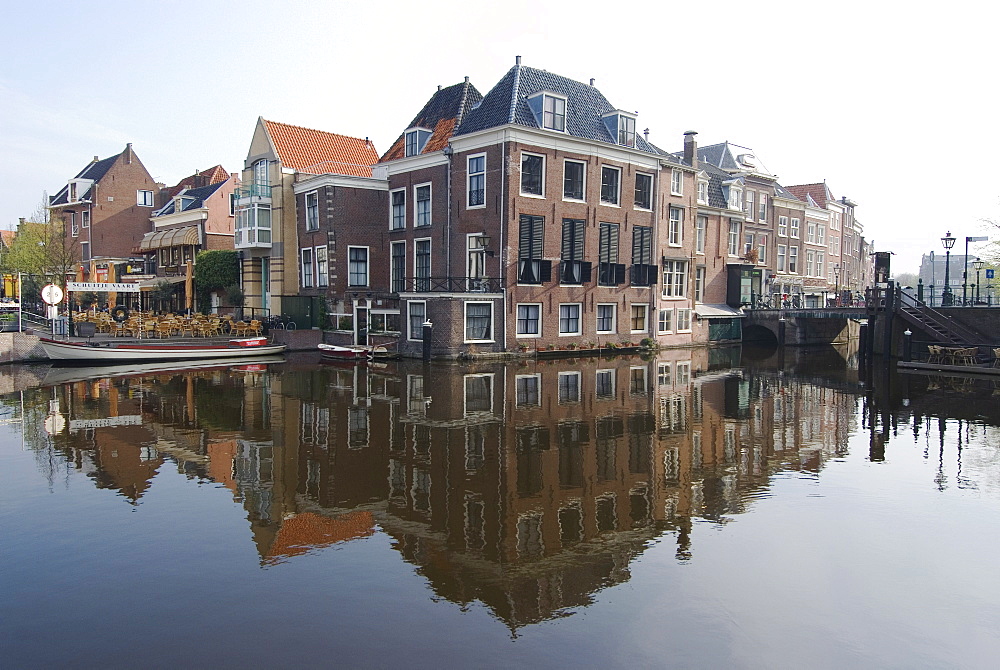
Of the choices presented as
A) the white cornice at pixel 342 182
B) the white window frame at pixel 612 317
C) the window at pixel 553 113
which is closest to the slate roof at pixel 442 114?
the white cornice at pixel 342 182

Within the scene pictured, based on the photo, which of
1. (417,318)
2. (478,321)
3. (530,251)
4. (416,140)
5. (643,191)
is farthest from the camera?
(643,191)

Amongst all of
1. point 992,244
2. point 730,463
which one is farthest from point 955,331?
point 730,463

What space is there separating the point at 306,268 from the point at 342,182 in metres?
5.82

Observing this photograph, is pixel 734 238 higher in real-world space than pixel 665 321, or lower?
higher

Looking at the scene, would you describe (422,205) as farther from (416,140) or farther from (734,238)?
(734,238)

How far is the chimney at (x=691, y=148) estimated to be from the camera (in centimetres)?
4247

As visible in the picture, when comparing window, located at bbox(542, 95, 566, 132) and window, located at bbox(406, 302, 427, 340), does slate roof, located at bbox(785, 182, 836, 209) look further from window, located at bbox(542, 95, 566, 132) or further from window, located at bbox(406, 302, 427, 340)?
window, located at bbox(406, 302, 427, 340)

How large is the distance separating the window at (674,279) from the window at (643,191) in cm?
406

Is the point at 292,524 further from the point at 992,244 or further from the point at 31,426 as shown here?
the point at 992,244

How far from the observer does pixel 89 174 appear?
61.3 m

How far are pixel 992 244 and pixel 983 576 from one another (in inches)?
1571

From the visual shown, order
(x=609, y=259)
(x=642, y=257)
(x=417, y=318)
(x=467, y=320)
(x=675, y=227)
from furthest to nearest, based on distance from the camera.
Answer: (x=675, y=227), (x=642, y=257), (x=609, y=259), (x=417, y=318), (x=467, y=320)

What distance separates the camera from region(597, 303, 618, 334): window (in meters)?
35.4

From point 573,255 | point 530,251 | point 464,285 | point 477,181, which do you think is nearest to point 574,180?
point 573,255
